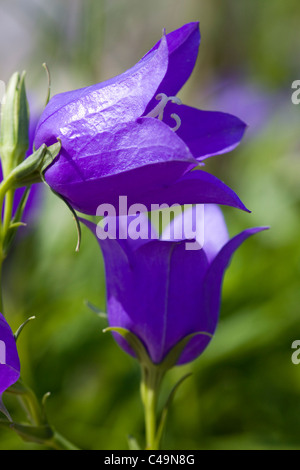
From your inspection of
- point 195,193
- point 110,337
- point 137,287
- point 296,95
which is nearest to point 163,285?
point 137,287

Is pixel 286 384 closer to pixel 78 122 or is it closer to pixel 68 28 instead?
pixel 78 122

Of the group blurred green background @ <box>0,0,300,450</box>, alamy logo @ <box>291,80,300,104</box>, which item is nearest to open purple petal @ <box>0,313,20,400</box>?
blurred green background @ <box>0,0,300,450</box>

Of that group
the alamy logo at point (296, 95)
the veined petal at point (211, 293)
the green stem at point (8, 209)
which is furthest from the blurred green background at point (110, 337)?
the green stem at point (8, 209)

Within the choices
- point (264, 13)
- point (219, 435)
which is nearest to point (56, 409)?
point (219, 435)

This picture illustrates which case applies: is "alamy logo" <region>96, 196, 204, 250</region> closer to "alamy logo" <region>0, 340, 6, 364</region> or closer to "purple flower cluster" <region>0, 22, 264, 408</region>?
"purple flower cluster" <region>0, 22, 264, 408</region>

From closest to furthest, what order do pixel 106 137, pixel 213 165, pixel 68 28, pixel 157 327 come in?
pixel 106 137
pixel 157 327
pixel 68 28
pixel 213 165

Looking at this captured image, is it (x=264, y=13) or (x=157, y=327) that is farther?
(x=264, y=13)
